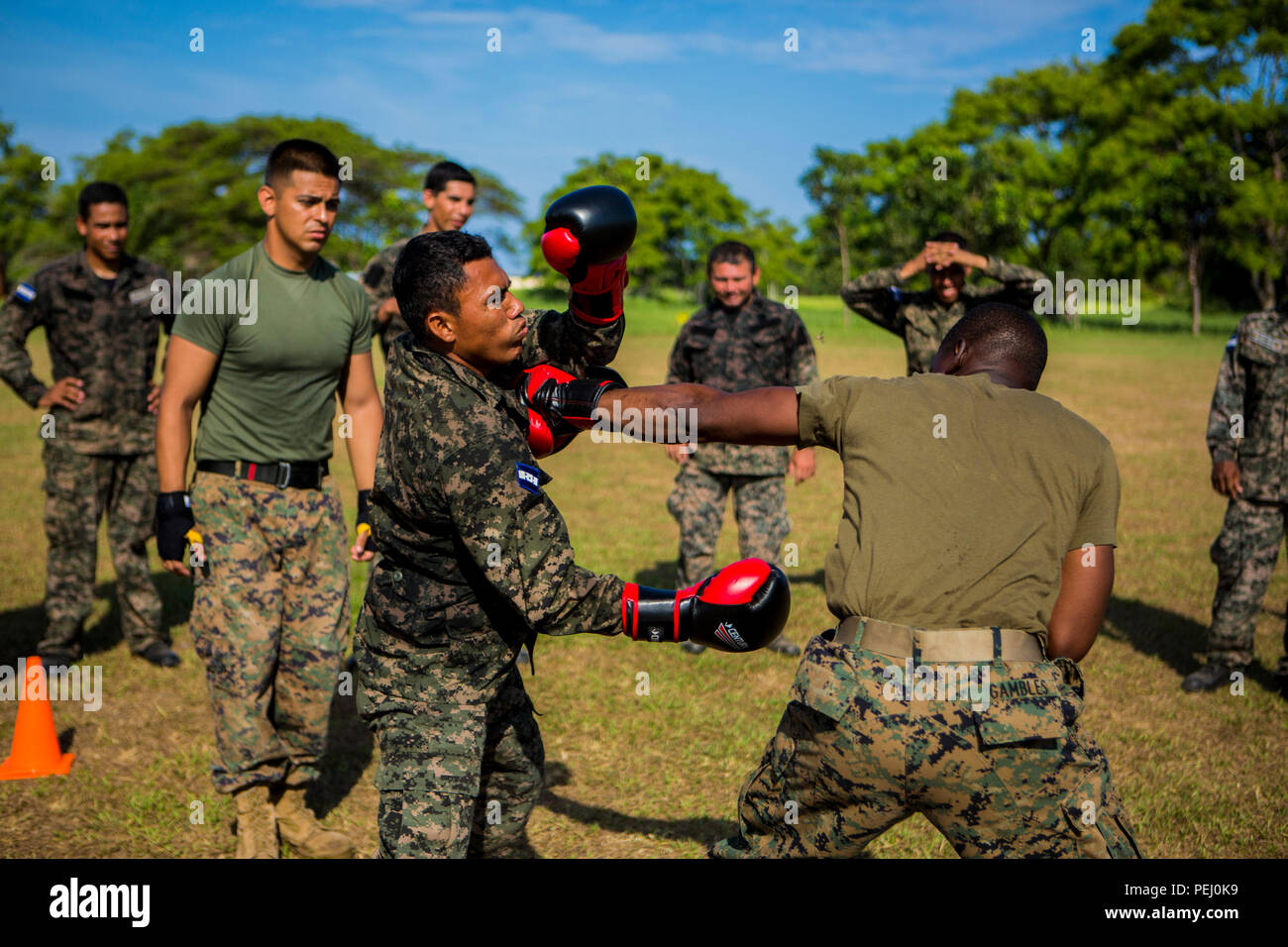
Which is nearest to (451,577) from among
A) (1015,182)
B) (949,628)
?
(949,628)

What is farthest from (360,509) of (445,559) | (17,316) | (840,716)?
(17,316)

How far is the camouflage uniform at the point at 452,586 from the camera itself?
285cm

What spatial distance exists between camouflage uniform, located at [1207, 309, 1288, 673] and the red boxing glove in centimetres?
489

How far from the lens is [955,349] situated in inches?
123

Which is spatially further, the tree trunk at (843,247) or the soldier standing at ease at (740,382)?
the tree trunk at (843,247)

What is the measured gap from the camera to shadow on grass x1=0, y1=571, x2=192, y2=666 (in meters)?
7.15

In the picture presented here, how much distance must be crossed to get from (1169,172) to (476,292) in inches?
2013

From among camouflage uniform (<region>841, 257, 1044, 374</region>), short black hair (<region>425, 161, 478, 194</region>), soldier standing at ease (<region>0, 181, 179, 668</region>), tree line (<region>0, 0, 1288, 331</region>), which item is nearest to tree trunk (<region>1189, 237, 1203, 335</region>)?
tree line (<region>0, 0, 1288, 331</region>)

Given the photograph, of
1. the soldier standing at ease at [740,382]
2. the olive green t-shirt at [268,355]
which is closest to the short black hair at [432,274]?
the olive green t-shirt at [268,355]

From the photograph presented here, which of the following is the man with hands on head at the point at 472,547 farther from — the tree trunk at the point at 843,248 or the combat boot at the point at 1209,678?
the tree trunk at the point at 843,248

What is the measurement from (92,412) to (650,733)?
446 centimetres

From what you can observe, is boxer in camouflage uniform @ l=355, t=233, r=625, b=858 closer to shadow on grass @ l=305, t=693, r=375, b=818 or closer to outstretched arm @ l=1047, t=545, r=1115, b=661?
outstretched arm @ l=1047, t=545, r=1115, b=661

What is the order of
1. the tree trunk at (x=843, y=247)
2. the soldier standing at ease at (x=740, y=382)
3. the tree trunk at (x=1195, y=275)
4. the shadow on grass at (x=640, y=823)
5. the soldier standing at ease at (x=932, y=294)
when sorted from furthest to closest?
1. the tree trunk at (x=843, y=247)
2. the tree trunk at (x=1195, y=275)
3. the soldier standing at ease at (x=740, y=382)
4. the soldier standing at ease at (x=932, y=294)
5. the shadow on grass at (x=640, y=823)

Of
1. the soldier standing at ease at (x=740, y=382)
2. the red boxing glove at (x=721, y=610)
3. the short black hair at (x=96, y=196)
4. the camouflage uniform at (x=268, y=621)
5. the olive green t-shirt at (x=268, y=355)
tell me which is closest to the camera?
the red boxing glove at (x=721, y=610)
